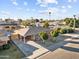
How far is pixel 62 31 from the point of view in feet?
114

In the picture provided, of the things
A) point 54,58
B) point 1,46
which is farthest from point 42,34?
point 54,58

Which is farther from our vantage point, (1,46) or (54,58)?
(1,46)

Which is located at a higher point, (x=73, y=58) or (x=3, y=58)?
(x=73, y=58)

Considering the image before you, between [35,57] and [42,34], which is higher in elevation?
[42,34]

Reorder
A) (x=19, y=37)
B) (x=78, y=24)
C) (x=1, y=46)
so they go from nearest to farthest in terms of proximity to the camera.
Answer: (x=1, y=46)
(x=19, y=37)
(x=78, y=24)

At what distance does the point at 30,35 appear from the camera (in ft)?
85.1

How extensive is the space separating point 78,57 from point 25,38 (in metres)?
15.1

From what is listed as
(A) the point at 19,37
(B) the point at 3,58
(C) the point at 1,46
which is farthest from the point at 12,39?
(B) the point at 3,58

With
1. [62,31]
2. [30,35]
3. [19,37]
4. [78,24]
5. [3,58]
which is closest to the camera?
[3,58]

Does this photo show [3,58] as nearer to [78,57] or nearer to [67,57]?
[67,57]

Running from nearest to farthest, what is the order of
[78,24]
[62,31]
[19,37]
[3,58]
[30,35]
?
1. [3,58]
2. [30,35]
3. [19,37]
4. [62,31]
5. [78,24]

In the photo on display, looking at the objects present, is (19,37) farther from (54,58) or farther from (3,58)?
(54,58)

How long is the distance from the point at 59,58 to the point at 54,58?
1.63ft

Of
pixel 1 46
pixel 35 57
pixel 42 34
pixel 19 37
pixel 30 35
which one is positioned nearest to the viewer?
pixel 35 57
